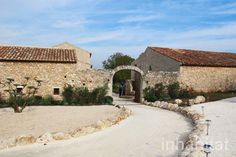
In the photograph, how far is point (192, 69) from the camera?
28531 mm

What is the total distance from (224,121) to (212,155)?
6.67 meters

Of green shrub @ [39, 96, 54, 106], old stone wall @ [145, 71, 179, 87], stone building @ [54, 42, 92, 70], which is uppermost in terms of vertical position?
stone building @ [54, 42, 92, 70]

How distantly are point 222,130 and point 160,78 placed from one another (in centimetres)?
1431

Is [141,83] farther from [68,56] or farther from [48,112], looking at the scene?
[48,112]

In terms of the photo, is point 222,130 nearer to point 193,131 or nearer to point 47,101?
point 193,131

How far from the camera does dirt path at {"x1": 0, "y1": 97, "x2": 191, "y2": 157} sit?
10125 millimetres

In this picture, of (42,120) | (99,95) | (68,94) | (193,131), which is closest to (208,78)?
(99,95)

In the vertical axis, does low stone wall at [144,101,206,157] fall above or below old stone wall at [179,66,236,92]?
below

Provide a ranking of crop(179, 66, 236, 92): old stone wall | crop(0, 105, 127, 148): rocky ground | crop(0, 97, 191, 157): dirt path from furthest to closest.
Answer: crop(179, 66, 236, 92): old stone wall < crop(0, 105, 127, 148): rocky ground < crop(0, 97, 191, 157): dirt path

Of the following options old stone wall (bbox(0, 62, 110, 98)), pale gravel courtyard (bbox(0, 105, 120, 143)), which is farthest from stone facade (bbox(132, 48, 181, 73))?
pale gravel courtyard (bbox(0, 105, 120, 143))

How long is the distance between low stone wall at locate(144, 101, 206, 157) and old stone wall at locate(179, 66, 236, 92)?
537cm

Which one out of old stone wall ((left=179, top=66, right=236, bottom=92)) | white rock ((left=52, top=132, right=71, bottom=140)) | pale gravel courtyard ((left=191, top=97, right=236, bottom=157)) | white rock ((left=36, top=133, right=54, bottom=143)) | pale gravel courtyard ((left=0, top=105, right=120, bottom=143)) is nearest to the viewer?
pale gravel courtyard ((left=191, top=97, right=236, bottom=157))

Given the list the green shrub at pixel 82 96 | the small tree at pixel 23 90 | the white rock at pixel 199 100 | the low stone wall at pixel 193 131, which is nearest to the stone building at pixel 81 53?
the small tree at pixel 23 90

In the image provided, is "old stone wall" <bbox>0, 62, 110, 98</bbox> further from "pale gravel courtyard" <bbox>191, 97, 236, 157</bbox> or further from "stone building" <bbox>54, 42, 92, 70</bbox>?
"stone building" <bbox>54, 42, 92, 70</bbox>
